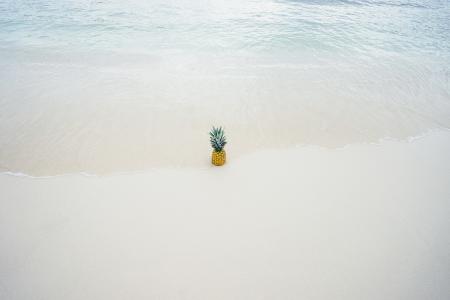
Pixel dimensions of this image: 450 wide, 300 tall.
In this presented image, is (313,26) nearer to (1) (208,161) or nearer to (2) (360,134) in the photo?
(2) (360,134)

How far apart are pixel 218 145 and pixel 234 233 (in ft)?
5.88

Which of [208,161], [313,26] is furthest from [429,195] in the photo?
[313,26]

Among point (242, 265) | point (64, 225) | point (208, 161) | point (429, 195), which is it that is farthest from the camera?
point (208, 161)

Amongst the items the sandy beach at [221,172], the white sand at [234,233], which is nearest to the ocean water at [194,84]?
the sandy beach at [221,172]

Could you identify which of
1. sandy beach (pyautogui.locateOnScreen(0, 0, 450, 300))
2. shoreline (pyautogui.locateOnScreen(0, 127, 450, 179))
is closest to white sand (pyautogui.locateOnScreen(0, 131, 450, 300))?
sandy beach (pyautogui.locateOnScreen(0, 0, 450, 300))

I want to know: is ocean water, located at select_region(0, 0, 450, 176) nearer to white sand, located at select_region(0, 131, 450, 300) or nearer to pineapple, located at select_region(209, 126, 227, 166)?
pineapple, located at select_region(209, 126, 227, 166)

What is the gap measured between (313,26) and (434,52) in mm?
6165

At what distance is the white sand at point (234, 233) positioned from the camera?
368 cm

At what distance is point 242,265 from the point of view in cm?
392

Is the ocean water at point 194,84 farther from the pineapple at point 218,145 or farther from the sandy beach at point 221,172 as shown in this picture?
the pineapple at point 218,145

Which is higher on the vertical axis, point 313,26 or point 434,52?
point 313,26

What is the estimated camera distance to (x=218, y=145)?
539 centimetres

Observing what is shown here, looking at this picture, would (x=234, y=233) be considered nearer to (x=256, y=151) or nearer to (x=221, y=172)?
(x=221, y=172)

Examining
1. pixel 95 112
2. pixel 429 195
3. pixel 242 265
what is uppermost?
pixel 95 112
